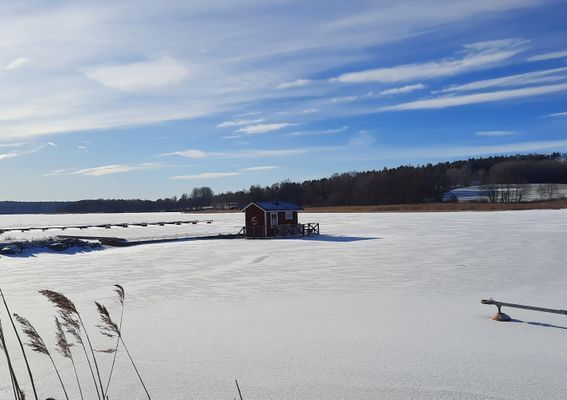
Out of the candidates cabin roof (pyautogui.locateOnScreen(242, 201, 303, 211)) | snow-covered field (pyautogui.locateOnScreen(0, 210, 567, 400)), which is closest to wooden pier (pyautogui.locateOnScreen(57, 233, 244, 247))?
cabin roof (pyautogui.locateOnScreen(242, 201, 303, 211))

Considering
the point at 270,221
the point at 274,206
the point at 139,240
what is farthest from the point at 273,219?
the point at 139,240

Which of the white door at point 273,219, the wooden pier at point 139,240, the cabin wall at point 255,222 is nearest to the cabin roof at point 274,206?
the cabin wall at point 255,222

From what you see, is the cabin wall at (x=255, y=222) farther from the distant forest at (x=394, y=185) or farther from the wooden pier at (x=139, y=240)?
the distant forest at (x=394, y=185)

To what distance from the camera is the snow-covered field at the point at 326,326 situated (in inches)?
238

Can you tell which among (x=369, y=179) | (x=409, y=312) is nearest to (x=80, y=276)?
(x=409, y=312)

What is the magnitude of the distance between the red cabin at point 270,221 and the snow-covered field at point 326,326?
15.1m

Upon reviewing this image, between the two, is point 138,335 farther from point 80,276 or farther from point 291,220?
point 291,220

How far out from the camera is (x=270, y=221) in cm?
3488

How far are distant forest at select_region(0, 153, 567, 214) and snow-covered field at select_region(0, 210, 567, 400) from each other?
279ft

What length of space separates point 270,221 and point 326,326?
26014 mm

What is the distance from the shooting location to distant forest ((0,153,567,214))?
109m

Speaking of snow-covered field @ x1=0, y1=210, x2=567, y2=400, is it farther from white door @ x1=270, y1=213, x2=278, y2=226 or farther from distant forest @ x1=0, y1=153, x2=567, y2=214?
distant forest @ x1=0, y1=153, x2=567, y2=214

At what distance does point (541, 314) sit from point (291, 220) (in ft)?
89.1

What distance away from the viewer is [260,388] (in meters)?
5.96
